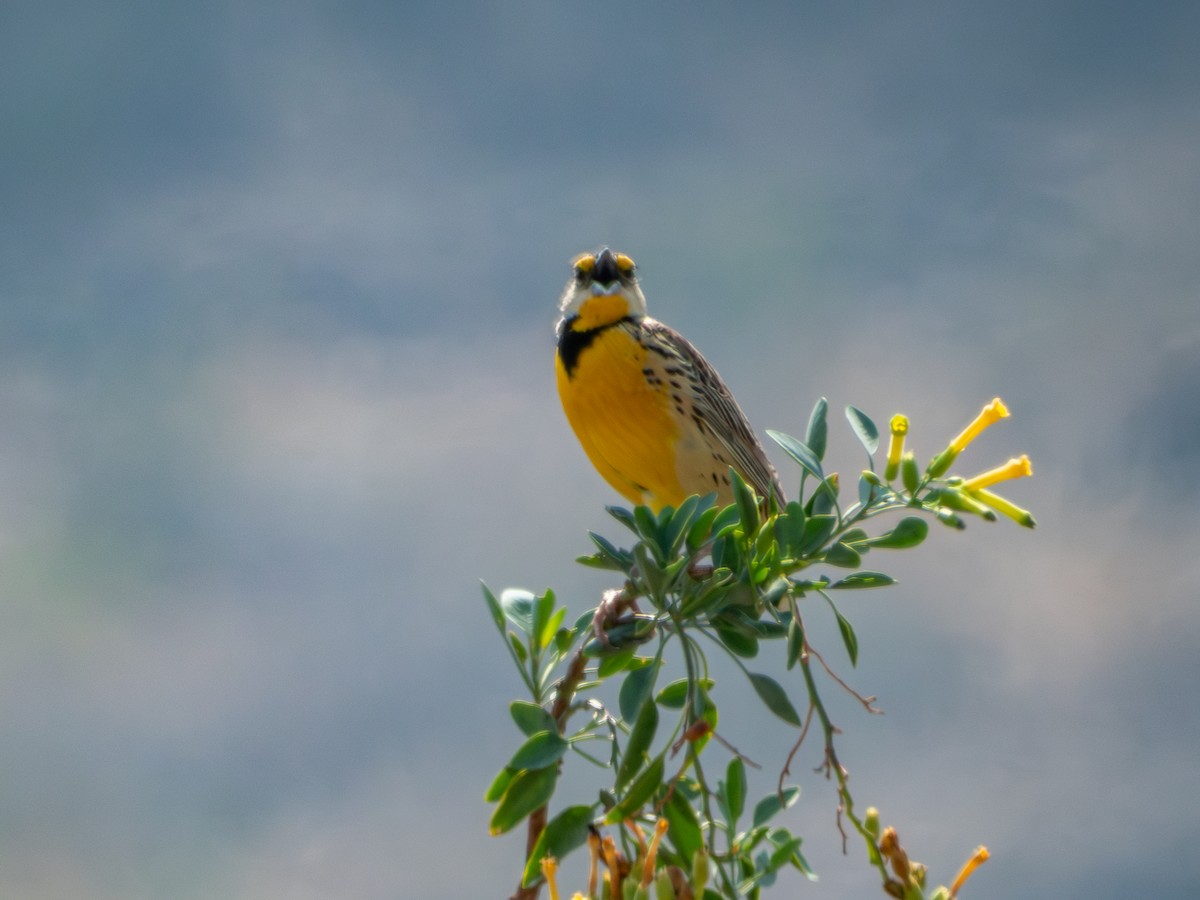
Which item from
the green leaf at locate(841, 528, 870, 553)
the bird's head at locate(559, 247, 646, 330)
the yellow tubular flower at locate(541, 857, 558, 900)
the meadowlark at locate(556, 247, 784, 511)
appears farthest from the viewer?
the bird's head at locate(559, 247, 646, 330)

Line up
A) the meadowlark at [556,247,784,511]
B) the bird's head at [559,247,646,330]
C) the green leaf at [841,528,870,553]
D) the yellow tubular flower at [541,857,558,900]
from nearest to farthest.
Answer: the yellow tubular flower at [541,857,558,900] → the green leaf at [841,528,870,553] → the meadowlark at [556,247,784,511] → the bird's head at [559,247,646,330]

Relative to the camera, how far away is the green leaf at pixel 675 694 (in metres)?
1.87

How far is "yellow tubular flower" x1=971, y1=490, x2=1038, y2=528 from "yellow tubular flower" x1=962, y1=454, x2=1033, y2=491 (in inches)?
0.5

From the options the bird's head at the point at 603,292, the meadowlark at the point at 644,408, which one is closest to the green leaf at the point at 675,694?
the meadowlark at the point at 644,408

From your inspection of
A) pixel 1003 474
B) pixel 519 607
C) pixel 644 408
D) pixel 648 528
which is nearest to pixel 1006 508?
pixel 1003 474

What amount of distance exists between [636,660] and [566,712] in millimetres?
218

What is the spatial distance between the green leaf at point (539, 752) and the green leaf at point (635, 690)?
10 centimetres

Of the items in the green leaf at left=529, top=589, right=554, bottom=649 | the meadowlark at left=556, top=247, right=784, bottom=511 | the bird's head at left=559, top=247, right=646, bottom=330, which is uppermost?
the bird's head at left=559, top=247, right=646, bottom=330

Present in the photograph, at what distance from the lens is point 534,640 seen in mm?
1847

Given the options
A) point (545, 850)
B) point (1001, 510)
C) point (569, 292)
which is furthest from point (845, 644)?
point (569, 292)

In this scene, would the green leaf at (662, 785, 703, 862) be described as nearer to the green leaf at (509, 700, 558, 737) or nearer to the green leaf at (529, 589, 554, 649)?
the green leaf at (509, 700, 558, 737)

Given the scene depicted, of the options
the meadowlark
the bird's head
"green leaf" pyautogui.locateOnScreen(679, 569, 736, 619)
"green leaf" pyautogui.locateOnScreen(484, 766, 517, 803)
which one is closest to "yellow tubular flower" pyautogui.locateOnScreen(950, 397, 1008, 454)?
"green leaf" pyautogui.locateOnScreen(679, 569, 736, 619)

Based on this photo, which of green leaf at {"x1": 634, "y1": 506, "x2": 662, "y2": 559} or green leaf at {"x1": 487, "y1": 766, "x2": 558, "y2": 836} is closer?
green leaf at {"x1": 487, "y1": 766, "x2": 558, "y2": 836}

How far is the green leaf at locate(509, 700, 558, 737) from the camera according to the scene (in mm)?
1701
